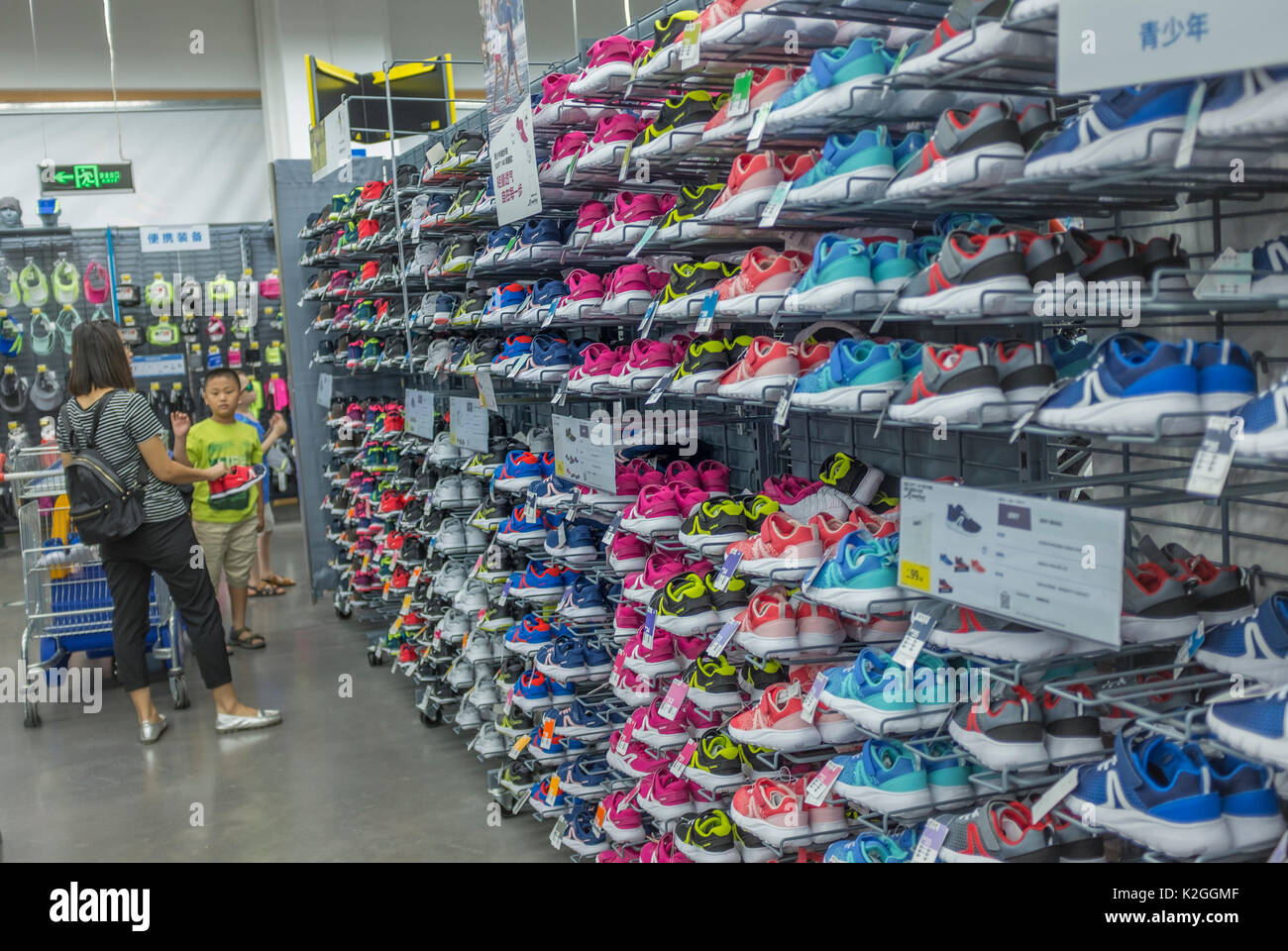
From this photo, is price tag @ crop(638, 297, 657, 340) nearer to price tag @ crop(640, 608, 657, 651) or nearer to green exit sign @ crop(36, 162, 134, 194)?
price tag @ crop(640, 608, 657, 651)

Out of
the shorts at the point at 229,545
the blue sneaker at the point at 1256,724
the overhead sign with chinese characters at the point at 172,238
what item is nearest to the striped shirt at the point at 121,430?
the shorts at the point at 229,545

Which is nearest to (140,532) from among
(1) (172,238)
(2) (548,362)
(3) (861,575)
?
(2) (548,362)

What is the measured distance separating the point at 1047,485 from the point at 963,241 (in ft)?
1.67

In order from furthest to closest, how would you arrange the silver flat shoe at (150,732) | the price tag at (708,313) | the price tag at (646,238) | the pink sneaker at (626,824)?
the silver flat shoe at (150,732) → the pink sneaker at (626,824) → the price tag at (646,238) → the price tag at (708,313)

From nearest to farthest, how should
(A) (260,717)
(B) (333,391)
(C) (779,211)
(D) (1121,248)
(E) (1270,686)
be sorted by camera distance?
(E) (1270,686), (D) (1121,248), (C) (779,211), (A) (260,717), (B) (333,391)

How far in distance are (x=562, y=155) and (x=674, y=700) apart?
178 centimetres

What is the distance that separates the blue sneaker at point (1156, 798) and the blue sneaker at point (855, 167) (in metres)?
1.12

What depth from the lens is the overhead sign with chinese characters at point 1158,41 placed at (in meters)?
1.50

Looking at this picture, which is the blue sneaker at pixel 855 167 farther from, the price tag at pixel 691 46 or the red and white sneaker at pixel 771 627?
the red and white sneaker at pixel 771 627

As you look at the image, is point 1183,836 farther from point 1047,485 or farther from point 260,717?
point 260,717

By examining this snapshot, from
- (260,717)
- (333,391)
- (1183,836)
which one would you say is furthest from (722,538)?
(333,391)

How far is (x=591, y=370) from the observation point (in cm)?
372

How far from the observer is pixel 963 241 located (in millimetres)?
2098
